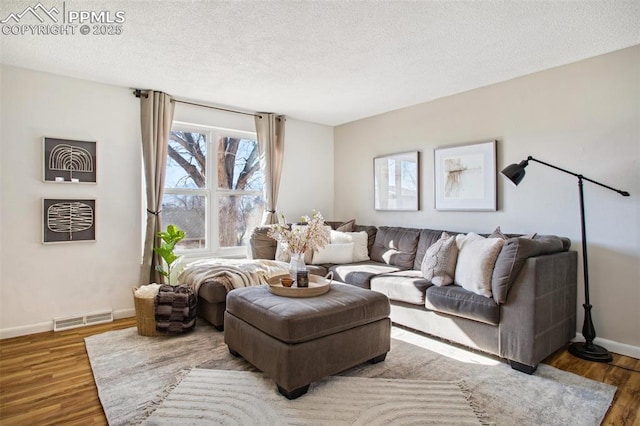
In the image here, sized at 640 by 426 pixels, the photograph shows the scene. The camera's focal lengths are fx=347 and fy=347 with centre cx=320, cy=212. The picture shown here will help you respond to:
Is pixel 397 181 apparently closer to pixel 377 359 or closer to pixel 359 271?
pixel 359 271

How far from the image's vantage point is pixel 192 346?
2896 millimetres

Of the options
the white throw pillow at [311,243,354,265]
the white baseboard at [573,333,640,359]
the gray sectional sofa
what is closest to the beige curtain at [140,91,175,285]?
the gray sectional sofa

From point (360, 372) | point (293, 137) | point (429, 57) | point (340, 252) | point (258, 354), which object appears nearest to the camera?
point (258, 354)

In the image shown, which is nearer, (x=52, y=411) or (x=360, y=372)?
(x=52, y=411)

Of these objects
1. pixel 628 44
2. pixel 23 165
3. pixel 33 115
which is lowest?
pixel 23 165

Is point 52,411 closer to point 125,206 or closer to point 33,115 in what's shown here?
point 125,206

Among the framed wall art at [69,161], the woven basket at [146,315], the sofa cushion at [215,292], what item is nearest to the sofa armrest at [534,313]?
the sofa cushion at [215,292]

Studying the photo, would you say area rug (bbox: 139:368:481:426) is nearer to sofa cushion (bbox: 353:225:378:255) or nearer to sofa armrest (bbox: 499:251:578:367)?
sofa armrest (bbox: 499:251:578:367)

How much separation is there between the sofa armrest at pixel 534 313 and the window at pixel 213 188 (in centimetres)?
326

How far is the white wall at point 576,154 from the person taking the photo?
279 centimetres

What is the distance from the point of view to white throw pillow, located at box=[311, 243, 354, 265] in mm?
4086

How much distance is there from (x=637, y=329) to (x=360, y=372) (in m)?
2.26

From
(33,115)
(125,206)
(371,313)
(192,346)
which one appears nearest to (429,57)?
(371,313)

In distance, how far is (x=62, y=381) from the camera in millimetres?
2342
